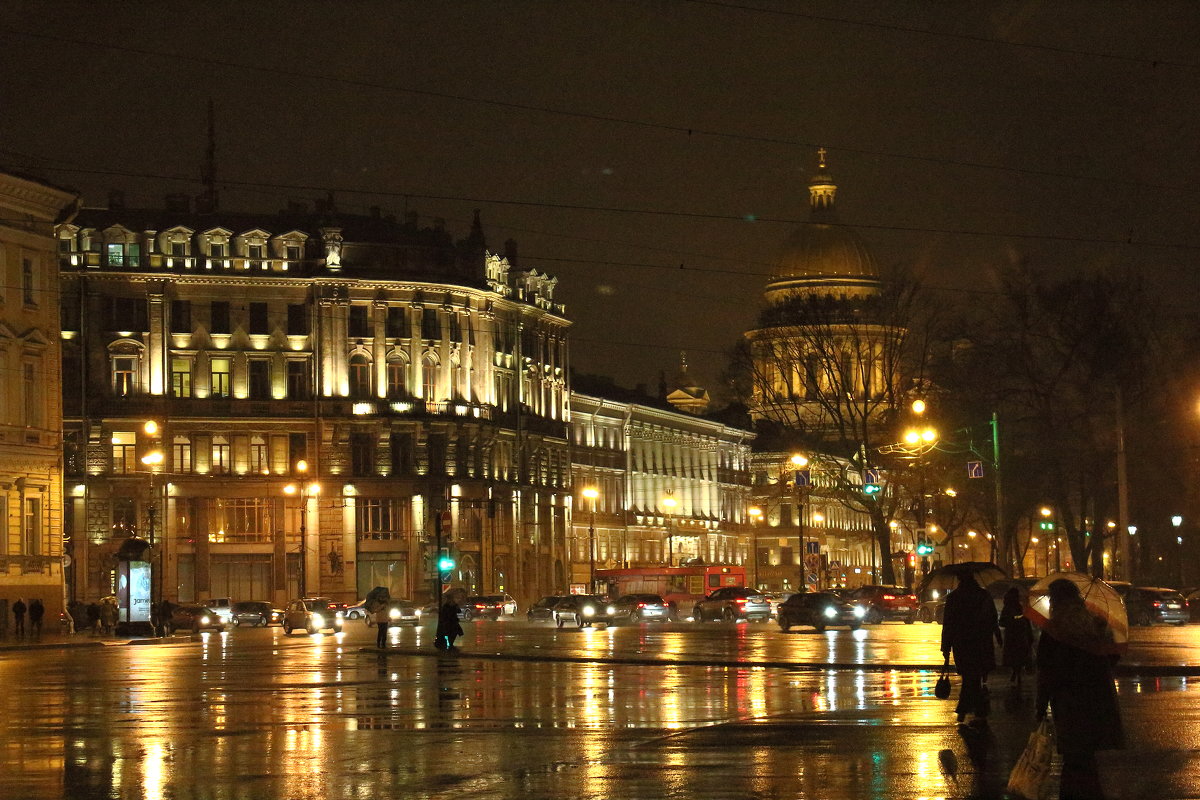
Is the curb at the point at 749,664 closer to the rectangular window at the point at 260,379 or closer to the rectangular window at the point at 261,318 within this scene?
the rectangular window at the point at 260,379

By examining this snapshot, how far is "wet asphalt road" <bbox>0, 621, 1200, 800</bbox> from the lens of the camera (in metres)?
17.0

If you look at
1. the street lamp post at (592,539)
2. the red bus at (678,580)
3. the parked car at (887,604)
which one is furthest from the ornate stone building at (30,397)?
the red bus at (678,580)

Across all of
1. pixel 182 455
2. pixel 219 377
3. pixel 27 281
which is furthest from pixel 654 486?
pixel 27 281

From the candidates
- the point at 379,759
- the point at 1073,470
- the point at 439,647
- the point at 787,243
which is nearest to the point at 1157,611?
the point at 1073,470

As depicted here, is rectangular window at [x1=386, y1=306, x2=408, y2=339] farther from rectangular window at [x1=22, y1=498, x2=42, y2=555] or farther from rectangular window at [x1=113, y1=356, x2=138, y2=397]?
rectangular window at [x1=22, y1=498, x2=42, y2=555]

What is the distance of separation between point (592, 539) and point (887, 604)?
4826 cm

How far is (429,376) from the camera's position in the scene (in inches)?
4299

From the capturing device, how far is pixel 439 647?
46.8 meters

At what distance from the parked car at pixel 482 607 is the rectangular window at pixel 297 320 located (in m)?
18.8

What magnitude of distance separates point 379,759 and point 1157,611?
170ft

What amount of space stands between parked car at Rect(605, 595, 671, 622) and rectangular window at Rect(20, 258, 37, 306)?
33631 millimetres

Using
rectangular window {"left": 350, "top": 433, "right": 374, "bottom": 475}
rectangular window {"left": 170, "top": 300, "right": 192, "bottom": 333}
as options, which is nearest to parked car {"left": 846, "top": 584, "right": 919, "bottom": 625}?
rectangular window {"left": 350, "top": 433, "right": 374, "bottom": 475}

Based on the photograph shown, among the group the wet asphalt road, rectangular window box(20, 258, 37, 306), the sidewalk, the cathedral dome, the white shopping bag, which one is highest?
the cathedral dome

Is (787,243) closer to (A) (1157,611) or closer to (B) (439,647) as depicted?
(A) (1157,611)
